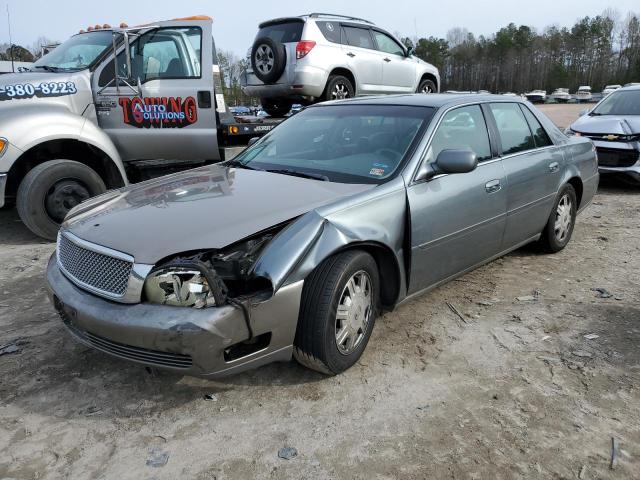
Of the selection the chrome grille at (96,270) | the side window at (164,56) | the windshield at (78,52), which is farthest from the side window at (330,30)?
the chrome grille at (96,270)

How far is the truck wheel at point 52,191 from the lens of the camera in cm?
548

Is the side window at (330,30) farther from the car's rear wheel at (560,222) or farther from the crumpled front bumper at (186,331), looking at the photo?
the crumpled front bumper at (186,331)

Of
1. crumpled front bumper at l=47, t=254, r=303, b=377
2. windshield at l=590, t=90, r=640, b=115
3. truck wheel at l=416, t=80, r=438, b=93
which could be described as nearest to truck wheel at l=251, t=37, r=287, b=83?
truck wheel at l=416, t=80, r=438, b=93

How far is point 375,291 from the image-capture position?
10.5 feet

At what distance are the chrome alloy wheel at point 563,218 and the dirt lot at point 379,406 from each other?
1.14m

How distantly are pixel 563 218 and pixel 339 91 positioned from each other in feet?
16.4

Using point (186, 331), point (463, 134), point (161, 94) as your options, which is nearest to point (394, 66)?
point (161, 94)

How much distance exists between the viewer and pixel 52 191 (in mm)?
5672

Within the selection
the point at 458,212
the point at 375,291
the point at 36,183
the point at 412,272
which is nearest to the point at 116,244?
the point at 375,291

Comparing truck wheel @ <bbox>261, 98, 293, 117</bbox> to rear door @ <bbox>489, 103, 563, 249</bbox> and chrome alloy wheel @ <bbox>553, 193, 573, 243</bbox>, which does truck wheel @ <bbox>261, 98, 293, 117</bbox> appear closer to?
rear door @ <bbox>489, 103, 563, 249</bbox>

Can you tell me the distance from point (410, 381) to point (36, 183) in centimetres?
446

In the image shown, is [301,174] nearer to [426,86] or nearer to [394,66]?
[394,66]

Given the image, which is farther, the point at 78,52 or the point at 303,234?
the point at 78,52

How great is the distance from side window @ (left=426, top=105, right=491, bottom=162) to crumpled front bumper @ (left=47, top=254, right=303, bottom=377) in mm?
1587
